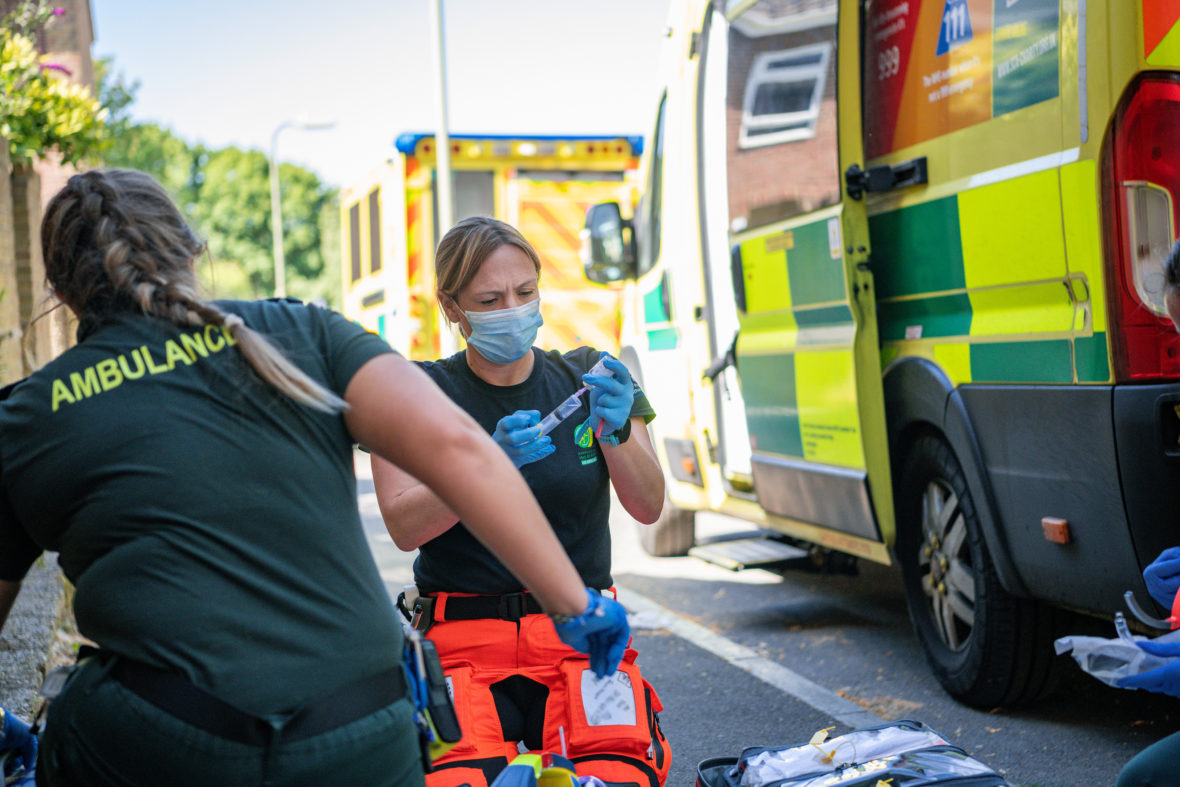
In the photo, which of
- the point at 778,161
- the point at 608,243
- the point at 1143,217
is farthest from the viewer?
the point at 608,243

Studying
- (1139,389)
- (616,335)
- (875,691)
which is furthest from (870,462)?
(616,335)

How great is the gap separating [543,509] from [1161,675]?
1.29 meters

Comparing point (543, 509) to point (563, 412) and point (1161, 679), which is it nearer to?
point (563, 412)

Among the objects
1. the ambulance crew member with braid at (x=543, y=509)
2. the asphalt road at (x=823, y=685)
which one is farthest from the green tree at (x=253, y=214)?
the ambulance crew member with braid at (x=543, y=509)

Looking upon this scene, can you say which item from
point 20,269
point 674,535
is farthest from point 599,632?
point 20,269

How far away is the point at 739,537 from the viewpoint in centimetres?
612

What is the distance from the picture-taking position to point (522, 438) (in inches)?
97.7

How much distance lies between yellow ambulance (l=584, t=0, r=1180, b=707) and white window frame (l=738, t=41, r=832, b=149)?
1cm

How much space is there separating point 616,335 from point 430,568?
9305mm

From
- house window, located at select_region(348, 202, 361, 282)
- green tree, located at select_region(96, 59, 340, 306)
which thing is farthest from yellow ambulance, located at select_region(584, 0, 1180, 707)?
green tree, located at select_region(96, 59, 340, 306)

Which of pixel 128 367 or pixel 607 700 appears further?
pixel 607 700

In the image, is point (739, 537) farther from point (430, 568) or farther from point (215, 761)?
point (215, 761)

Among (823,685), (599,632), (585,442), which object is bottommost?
(823,685)

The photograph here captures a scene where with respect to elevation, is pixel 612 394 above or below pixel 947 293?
below
